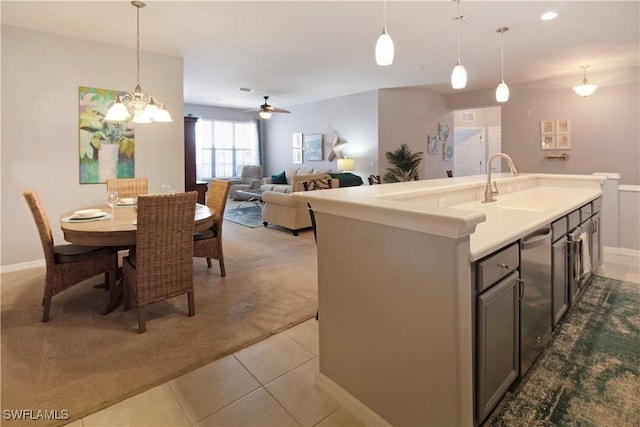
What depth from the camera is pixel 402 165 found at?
760cm

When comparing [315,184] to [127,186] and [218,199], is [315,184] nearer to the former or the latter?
[218,199]

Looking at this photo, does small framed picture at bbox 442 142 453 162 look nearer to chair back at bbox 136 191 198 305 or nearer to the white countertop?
the white countertop

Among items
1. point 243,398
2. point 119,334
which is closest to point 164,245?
point 119,334

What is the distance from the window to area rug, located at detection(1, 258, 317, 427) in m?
6.98

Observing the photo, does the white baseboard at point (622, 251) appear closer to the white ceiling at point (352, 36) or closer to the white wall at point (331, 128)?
the white ceiling at point (352, 36)

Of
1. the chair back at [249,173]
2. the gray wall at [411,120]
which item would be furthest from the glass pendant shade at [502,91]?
the chair back at [249,173]

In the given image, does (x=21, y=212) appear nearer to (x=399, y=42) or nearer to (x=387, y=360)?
(x=387, y=360)

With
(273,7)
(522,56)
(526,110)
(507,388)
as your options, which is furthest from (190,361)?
(526,110)

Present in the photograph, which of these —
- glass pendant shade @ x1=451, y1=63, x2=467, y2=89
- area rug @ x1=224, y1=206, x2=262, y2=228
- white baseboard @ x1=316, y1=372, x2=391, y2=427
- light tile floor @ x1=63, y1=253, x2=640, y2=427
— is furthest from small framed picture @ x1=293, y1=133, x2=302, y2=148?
white baseboard @ x1=316, y1=372, x2=391, y2=427

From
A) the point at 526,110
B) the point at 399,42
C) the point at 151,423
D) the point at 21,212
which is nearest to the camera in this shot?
the point at 151,423

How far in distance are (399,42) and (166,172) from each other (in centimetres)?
358

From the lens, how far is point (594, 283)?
3.36 m

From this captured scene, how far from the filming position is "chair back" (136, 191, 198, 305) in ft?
7.76

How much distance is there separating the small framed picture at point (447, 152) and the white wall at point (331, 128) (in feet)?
7.38
